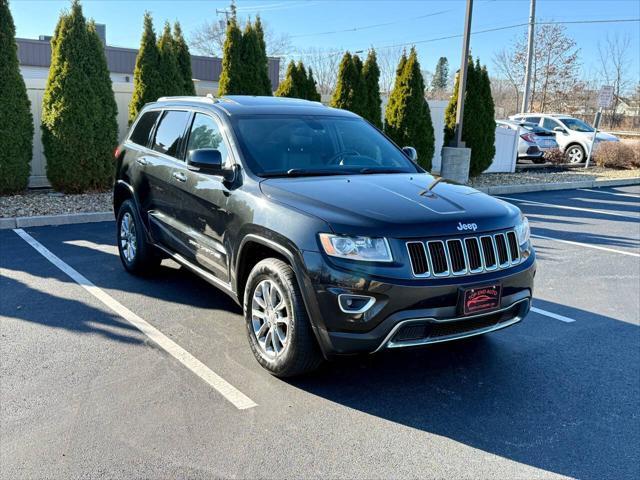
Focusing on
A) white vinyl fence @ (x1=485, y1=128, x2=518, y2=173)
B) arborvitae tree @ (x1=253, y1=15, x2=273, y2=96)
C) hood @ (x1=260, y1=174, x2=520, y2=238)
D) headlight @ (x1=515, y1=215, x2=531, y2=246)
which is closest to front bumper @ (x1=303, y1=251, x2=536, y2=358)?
hood @ (x1=260, y1=174, x2=520, y2=238)

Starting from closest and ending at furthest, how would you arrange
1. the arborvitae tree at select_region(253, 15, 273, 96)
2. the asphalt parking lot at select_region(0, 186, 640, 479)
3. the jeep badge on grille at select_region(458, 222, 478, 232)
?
the asphalt parking lot at select_region(0, 186, 640, 479) → the jeep badge on grille at select_region(458, 222, 478, 232) → the arborvitae tree at select_region(253, 15, 273, 96)

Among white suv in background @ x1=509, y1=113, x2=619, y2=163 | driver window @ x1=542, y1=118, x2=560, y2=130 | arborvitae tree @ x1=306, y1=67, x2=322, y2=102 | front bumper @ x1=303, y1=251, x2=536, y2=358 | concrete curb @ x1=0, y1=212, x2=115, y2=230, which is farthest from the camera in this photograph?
driver window @ x1=542, y1=118, x2=560, y2=130

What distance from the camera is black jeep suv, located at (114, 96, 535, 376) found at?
134 inches

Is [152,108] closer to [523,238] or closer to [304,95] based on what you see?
[523,238]

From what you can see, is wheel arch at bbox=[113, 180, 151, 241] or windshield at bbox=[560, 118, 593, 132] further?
windshield at bbox=[560, 118, 593, 132]

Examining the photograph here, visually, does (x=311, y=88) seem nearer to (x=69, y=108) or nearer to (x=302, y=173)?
(x=69, y=108)

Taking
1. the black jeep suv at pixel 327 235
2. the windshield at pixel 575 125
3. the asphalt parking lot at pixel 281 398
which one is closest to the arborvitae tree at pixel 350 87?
the black jeep suv at pixel 327 235

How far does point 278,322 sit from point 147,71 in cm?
897

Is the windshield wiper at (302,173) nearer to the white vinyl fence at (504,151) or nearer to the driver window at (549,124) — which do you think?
the white vinyl fence at (504,151)

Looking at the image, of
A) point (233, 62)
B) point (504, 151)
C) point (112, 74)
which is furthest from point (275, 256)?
point (112, 74)

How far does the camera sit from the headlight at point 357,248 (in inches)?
133

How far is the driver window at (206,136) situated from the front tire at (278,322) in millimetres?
1101

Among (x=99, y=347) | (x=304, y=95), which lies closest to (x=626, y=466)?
(x=99, y=347)

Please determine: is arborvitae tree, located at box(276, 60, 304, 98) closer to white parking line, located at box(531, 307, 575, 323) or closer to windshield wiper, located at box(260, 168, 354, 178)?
white parking line, located at box(531, 307, 575, 323)
